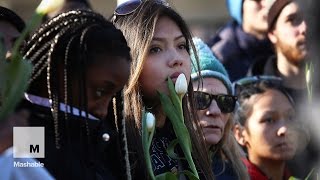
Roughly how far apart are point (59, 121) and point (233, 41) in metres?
2.03

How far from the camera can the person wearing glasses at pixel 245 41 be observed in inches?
149

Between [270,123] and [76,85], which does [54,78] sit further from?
[270,123]

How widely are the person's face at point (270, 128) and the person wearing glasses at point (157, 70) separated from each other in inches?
35.8

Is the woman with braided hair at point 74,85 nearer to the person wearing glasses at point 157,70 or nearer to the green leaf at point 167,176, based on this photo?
the green leaf at point 167,176

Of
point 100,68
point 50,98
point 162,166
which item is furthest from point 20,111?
point 162,166

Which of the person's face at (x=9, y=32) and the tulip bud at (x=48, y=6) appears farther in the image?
the person's face at (x=9, y=32)

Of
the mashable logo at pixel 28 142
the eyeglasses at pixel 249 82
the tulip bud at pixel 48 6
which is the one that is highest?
the eyeglasses at pixel 249 82

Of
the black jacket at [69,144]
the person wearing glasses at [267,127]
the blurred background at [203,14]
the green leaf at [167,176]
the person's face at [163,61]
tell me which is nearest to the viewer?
the black jacket at [69,144]

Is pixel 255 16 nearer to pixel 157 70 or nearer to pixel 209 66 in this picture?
pixel 209 66

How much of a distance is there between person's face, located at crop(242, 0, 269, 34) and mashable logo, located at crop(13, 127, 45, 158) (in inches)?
80.6

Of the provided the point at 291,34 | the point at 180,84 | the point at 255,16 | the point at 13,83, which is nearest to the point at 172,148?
the point at 180,84

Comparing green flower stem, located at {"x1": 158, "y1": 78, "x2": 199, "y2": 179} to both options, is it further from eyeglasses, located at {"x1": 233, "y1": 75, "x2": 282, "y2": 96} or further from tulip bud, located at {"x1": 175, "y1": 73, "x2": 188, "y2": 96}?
eyeglasses, located at {"x1": 233, "y1": 75, "x2": 282, "y2": 96}

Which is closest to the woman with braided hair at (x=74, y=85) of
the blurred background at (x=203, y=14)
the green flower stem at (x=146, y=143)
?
the green flower stem at (x=146, y=143)

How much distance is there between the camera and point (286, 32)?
368cm
